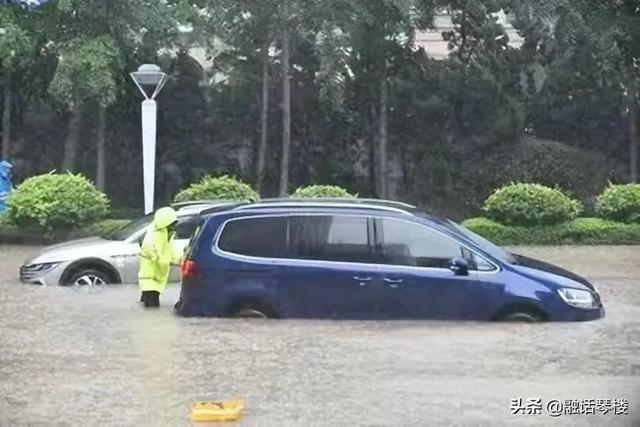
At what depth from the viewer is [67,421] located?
7555mm

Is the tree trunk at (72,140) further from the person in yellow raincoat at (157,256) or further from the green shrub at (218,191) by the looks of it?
the person in yellow raincoat at (157,256)

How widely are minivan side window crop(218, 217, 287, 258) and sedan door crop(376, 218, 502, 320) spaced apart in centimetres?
95

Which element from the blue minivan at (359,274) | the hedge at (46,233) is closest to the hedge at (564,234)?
the hedge at (46,233)

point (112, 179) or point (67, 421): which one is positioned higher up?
point (112, 179)

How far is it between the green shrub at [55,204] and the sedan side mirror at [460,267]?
41.0 feet

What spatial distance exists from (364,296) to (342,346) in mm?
1095

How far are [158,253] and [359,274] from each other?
2.31 metres

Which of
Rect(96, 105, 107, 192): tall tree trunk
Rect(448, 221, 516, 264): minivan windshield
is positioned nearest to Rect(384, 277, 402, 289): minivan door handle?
Rect(448, 221, 516, 264): minivan windshield

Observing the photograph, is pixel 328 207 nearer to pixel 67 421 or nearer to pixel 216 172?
pixel 67 421

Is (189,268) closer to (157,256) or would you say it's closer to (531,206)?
(157,256)

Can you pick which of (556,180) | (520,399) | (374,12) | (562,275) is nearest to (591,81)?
(556,180)

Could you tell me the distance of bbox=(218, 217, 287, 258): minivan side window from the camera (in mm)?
11242

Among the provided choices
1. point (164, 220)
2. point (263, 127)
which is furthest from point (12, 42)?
point (164, 220)

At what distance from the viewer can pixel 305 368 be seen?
9148mm
